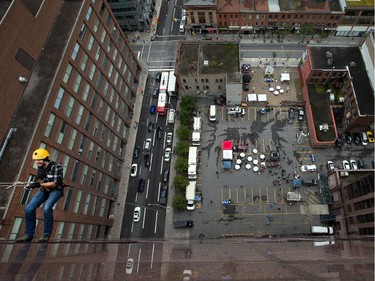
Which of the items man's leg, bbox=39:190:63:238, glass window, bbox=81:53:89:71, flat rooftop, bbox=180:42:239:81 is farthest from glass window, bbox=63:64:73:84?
flat rooftop, bbox=180:42:239:81

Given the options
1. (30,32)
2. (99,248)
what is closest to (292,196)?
(99,248)

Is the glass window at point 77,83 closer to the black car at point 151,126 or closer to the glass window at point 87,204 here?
the glass window at point 87,204

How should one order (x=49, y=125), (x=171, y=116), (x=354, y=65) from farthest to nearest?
(x=171, y=116) → (x=354, y=65) → (x=49, y=125)

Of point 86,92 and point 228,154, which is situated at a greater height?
point 86,92

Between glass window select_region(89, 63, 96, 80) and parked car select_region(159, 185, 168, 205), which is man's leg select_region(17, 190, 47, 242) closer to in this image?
glass window select_region(89, 63, 96, 80)

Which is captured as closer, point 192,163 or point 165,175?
point 192,163

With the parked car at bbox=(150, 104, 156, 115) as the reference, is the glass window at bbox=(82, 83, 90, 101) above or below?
below

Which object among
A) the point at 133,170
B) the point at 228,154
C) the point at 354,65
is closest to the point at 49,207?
the point at 133,170

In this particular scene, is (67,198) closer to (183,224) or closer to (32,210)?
(32,210)
